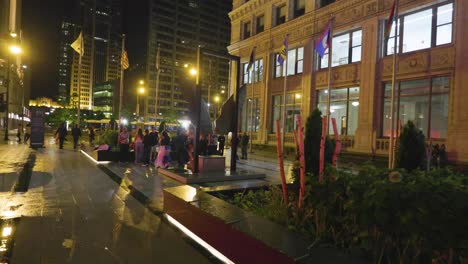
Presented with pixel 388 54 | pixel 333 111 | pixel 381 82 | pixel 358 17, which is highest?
Result: pixel 358 17

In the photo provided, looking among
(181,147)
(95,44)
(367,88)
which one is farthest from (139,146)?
(95,44)

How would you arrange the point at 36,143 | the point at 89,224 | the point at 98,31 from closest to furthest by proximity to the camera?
1. the point at 89,224
2. the point at 36,143
3. the point at 98,31

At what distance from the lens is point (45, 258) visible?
4.99m

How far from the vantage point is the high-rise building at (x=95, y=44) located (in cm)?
6519

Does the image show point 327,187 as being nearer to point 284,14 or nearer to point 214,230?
point 214,230

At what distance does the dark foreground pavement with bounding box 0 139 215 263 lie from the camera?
514 cm

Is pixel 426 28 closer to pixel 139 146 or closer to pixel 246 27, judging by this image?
pixel 139 146

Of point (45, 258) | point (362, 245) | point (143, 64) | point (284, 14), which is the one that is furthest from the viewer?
point (143, 64)

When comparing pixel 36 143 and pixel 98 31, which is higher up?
pixel 98 31

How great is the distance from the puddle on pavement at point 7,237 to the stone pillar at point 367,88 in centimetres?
1995

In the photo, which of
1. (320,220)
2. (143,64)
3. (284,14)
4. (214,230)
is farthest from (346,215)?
(143,64)

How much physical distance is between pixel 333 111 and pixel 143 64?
370 feet

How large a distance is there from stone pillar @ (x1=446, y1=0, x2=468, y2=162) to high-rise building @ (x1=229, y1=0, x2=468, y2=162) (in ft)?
0.15


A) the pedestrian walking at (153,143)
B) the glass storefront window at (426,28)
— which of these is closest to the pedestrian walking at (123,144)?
the pedestrian walking at (153,143)
